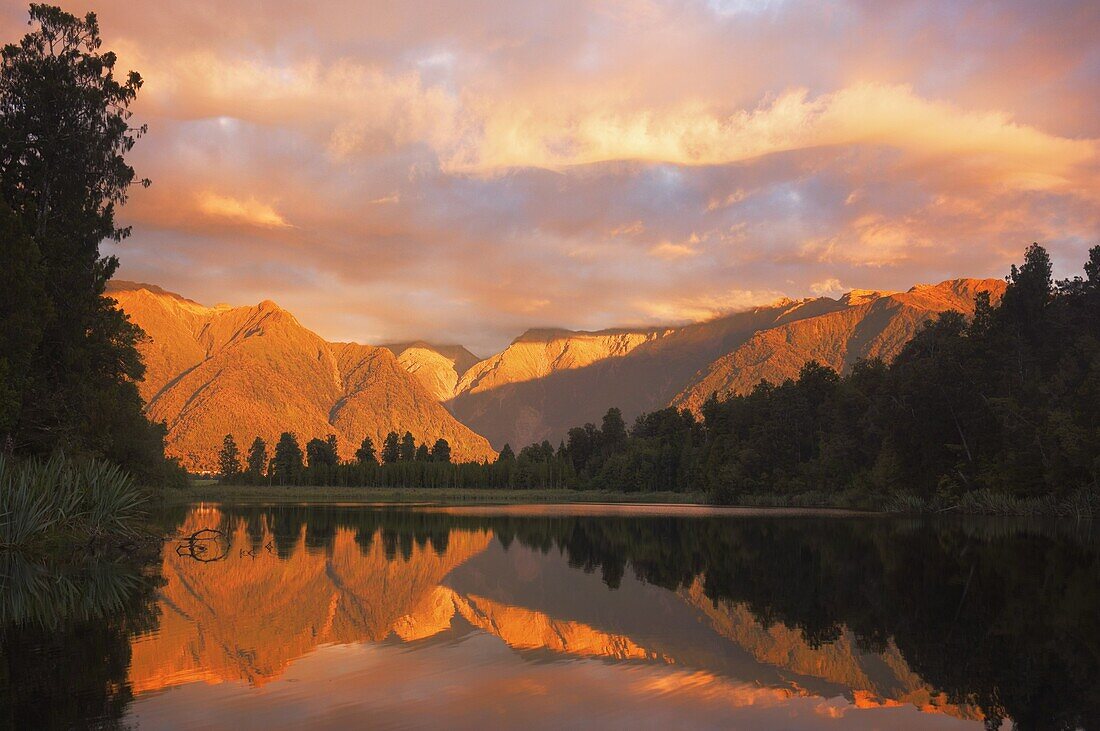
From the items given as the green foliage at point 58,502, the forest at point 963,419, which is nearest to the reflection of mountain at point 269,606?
the green foliage at point 58,502

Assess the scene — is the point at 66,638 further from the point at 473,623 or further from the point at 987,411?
the point at 987,411

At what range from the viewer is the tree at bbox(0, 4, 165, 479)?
38531mm

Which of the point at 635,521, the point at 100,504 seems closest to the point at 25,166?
the point at 100,504

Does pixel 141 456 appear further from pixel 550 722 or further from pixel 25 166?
pixel 550 722

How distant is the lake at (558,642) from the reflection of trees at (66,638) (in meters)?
0.07

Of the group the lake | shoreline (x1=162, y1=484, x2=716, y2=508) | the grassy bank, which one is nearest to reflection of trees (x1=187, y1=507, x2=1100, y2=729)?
the lake

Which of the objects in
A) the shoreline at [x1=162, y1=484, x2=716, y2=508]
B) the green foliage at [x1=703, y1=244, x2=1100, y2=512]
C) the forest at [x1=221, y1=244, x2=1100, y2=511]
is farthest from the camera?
the shoreline at [x1=162, y1=484, x2=716, y2=508]

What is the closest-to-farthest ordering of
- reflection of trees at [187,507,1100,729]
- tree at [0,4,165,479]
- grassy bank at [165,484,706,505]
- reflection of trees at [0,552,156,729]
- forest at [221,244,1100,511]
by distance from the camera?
reflection of trees at [0,552,156,729], reflection of trees at [187,507,1100,729], tree at [0,4,165,479], forest at [221,244,1100,511], grassy bank at [165,484,706,505]

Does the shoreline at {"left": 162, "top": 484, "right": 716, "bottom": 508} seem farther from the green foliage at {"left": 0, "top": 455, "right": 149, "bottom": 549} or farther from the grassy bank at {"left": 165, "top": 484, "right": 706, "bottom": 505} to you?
the green foliage at {"left": 0, "top": 455, "right": 149, "bottom": 549}

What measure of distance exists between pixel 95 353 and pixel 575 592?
94.3ft

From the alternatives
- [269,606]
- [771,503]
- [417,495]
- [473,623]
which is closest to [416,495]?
[417,495]

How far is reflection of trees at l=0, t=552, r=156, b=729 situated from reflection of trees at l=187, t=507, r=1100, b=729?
1364 centimetres

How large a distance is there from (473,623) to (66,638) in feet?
30.5

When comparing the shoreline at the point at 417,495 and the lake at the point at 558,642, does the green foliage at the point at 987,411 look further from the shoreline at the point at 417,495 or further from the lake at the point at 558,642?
the shoreline at the point at 417,495
